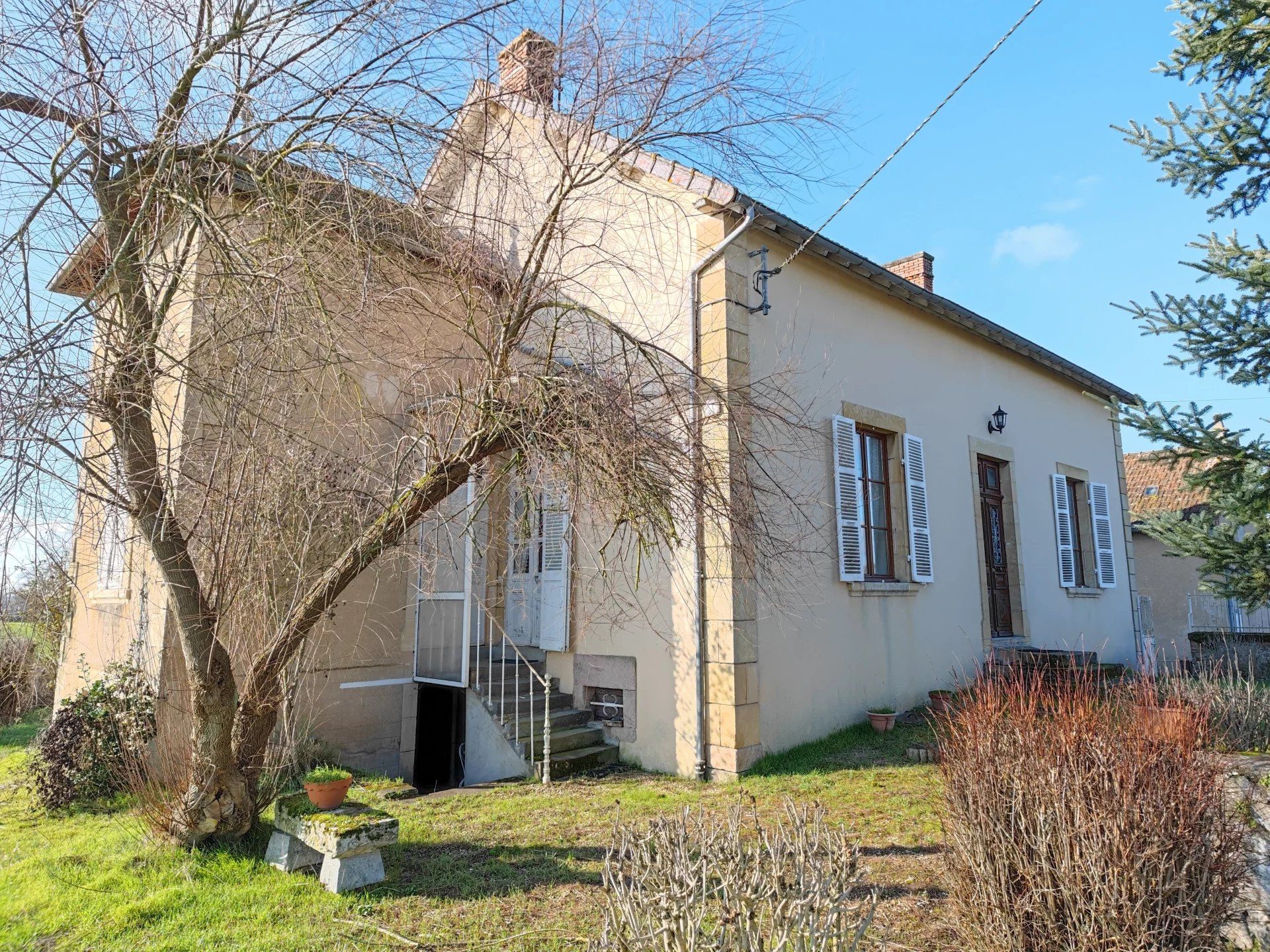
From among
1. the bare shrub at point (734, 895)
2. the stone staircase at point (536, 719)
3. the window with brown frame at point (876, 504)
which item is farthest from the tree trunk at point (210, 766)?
the window with brown frame at point (876, 504)

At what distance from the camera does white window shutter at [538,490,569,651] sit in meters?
7.63

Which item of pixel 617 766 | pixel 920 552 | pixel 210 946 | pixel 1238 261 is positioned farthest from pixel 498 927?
pixel 1238 261

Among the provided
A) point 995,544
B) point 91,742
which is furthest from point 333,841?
point 995,544

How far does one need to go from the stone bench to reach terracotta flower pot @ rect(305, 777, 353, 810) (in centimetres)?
3

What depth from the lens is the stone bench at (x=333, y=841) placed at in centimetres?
408

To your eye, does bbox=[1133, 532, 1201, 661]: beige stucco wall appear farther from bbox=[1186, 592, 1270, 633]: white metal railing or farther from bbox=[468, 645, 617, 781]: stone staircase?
bbox=[468, 645, 617, 781]: stone staircase

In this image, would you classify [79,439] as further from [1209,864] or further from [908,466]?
[908,466]

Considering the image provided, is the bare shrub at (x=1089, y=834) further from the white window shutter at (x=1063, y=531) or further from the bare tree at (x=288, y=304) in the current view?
the white window shutter at (x=1063, y=531)

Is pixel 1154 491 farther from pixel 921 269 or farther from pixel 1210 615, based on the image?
pixel 921 269

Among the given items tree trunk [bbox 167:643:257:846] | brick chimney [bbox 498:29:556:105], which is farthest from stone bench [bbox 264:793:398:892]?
brick chimney [bbox 498:29:556:105]

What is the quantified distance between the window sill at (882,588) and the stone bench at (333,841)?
4.87m

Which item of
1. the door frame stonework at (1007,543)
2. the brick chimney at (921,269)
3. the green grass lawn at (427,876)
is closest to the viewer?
the green grass lawn at (427,876)

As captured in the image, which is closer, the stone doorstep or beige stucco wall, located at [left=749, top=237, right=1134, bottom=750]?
the stone doorstep

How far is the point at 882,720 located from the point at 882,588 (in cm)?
127
